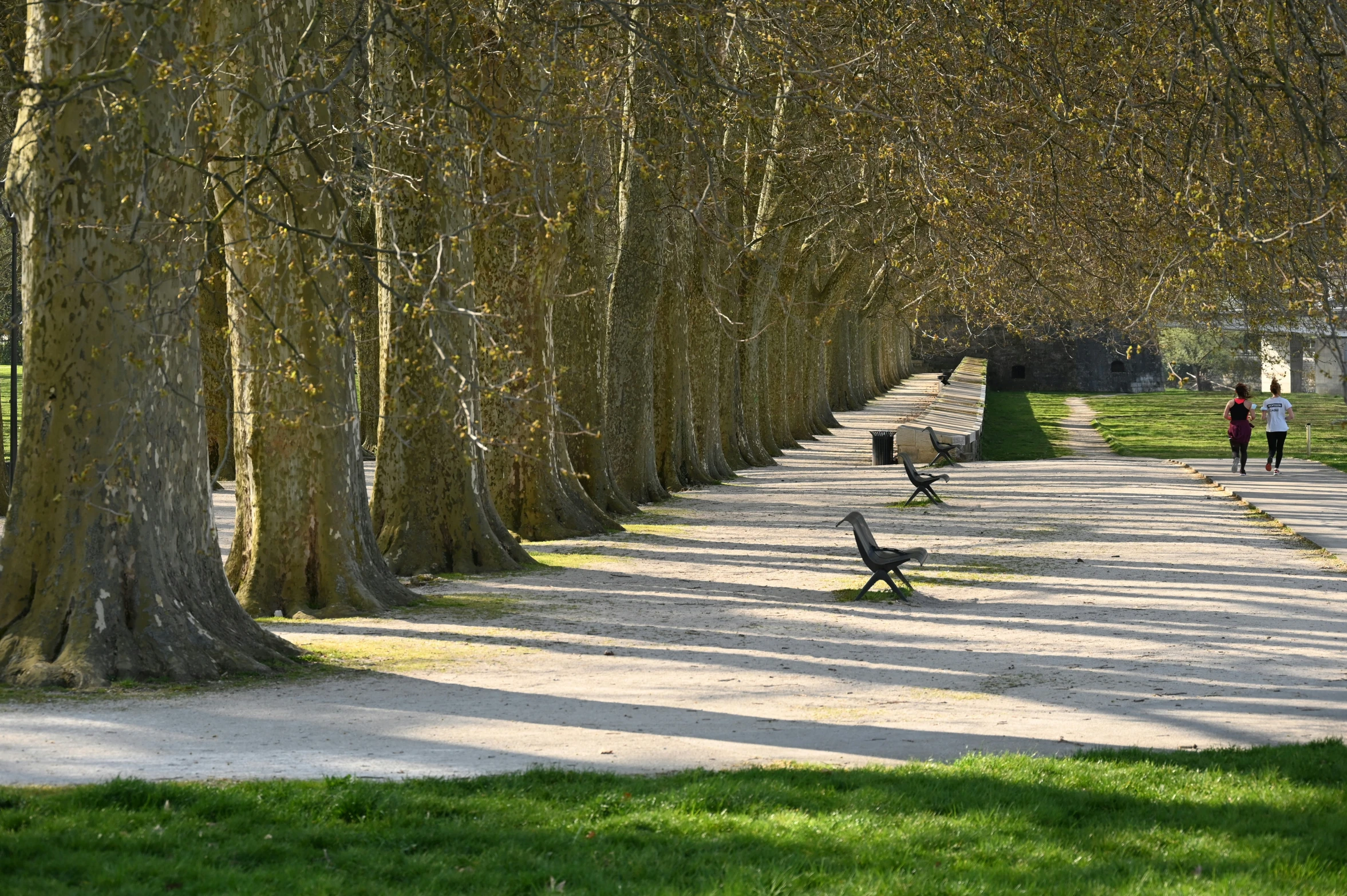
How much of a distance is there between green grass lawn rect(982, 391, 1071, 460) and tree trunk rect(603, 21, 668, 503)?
1713cm

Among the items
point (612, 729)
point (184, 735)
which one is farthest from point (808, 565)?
point (184, 735)

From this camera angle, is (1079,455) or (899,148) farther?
(1079,455)

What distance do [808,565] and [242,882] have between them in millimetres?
11350

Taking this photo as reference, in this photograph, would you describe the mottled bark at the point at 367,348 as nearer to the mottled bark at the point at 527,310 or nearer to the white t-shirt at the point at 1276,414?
the mottled bark at the point at 527,310

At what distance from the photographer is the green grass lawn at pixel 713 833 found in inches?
220

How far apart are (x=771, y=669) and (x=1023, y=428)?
43.1m

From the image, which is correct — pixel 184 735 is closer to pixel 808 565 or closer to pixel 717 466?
pixel 808 565

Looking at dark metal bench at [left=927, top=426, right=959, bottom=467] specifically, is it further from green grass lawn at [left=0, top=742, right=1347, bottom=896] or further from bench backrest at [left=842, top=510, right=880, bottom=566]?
green grass lawn at [left=0, top=742, right=1347, bottom=896]

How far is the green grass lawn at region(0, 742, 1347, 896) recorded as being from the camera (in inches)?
220

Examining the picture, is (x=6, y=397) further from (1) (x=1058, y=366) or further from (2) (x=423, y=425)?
(1) (x=1058, y=366)

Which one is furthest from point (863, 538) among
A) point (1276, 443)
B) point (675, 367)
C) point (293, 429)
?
point (1276, 443)

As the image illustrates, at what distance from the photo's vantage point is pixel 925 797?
6.65m

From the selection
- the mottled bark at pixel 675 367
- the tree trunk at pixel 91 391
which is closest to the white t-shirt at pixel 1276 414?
the mottled bark at pixel 675 367

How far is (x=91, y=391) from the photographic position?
9359 millimetres
